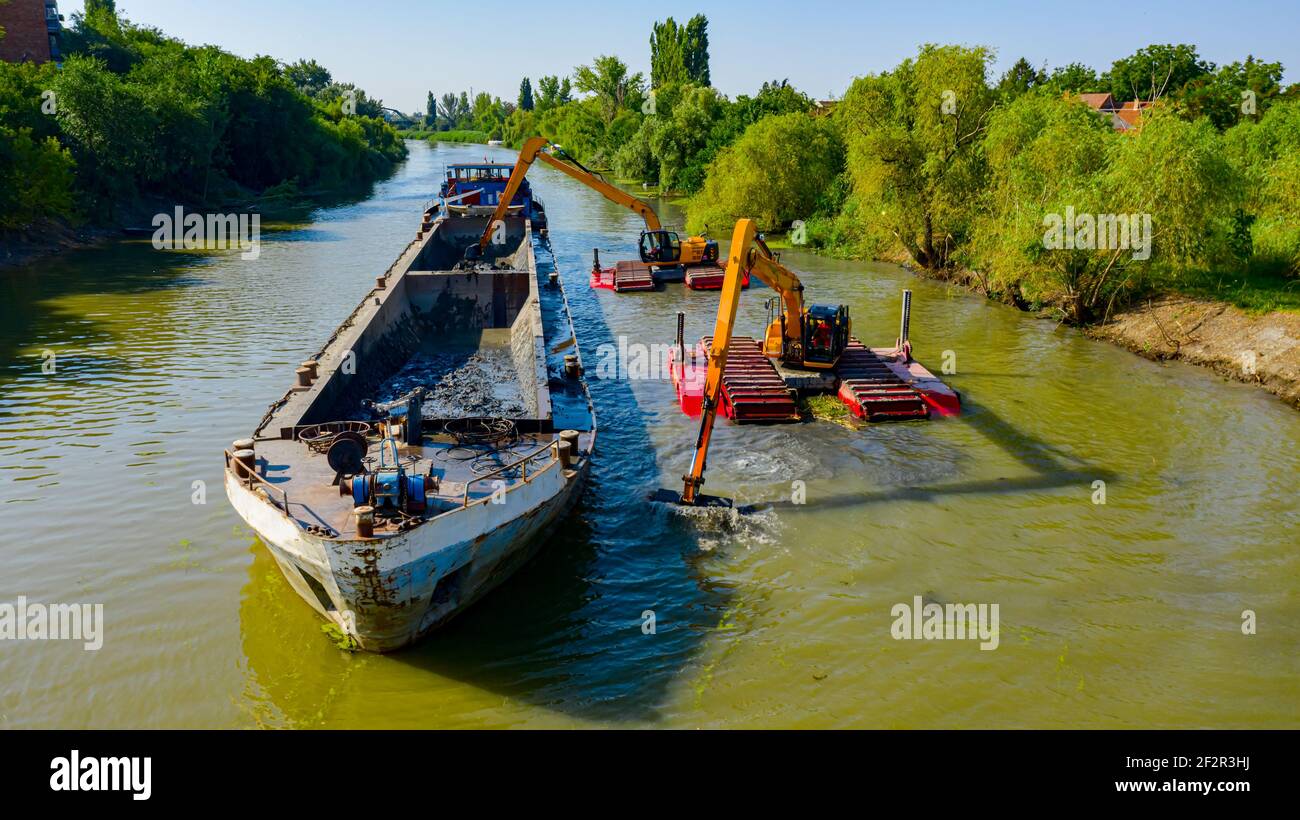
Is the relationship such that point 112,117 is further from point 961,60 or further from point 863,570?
point 863,570

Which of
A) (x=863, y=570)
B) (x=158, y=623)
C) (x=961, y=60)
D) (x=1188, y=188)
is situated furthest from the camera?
(x=961, y=60)

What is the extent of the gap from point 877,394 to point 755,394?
271 centimetres

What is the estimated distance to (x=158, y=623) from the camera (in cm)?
1014

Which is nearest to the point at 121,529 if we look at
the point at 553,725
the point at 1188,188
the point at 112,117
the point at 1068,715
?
the point at 553,725

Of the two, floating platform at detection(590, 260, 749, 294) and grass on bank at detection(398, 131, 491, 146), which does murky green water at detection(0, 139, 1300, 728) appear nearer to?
floating platform at detection(590, 260, 749, 294)

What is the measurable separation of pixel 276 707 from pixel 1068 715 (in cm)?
860

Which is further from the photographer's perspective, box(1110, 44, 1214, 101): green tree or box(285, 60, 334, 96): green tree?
box(285, 60, 334, 96): green tree

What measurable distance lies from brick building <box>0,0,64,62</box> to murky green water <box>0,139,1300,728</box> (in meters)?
46.7

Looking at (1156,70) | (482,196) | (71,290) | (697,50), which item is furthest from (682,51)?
(71,290)

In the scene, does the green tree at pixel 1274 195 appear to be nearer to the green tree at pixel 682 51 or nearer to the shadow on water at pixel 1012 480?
the shadow on water at pixel 1012 480

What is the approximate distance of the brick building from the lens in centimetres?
5388

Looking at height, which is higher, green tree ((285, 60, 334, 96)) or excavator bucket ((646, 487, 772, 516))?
green tree ((285, 60, 334, 96))

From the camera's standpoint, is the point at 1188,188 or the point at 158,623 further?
the point at 1188,188

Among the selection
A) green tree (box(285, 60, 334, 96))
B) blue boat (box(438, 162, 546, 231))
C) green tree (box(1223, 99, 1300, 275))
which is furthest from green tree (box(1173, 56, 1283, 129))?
green tree (box(285, 60, 334, 96))
